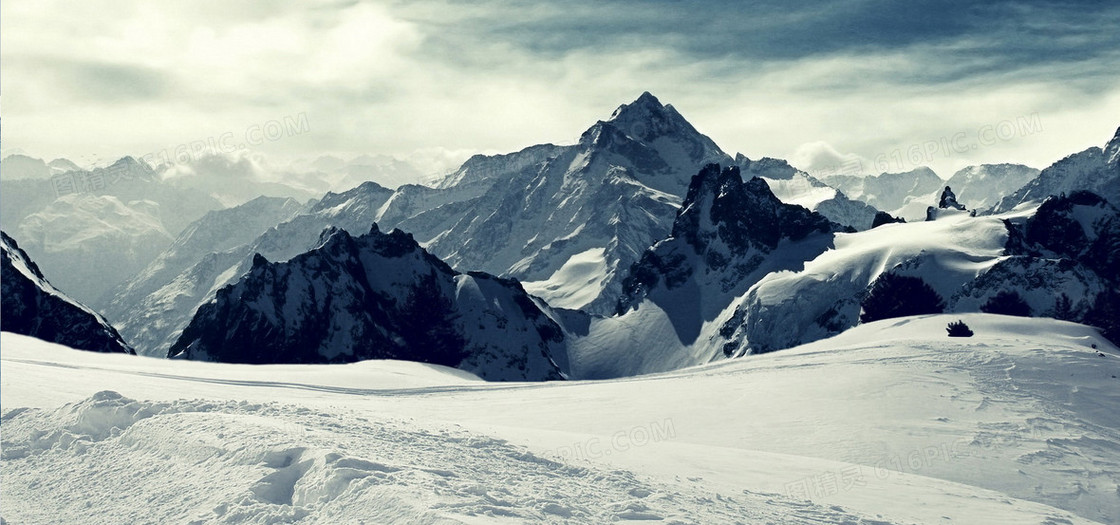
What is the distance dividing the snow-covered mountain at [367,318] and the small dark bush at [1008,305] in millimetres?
79938

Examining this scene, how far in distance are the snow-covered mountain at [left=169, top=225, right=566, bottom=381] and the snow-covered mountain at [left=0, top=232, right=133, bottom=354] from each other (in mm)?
28279

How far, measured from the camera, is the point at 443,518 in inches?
682

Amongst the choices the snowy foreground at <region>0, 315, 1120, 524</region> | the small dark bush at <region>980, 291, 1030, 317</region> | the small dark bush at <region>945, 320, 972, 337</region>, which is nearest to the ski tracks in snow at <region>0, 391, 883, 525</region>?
the snowy foreground at <region>0, 315, 1120, 524</region>

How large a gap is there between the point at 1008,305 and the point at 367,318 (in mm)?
114304

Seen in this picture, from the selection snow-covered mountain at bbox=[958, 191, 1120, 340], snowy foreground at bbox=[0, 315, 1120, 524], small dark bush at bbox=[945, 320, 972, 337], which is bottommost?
snowy foreground at bbox=[0, 315, 1120, 524]

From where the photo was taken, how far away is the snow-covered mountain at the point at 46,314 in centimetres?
13588

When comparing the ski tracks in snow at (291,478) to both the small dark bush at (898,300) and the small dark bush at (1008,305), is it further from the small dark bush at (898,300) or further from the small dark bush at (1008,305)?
the small dark bush at (898,300)

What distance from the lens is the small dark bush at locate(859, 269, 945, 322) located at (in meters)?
143

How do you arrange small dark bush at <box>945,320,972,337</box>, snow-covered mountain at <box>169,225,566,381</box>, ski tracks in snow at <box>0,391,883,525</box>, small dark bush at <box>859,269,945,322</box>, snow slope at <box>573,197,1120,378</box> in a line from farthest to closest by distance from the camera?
snow-covered mountain at <box>169,225,566,381</box>
small dark bush at <box>859,269,945,322</box>
snow slope at <box>573,197,1120,378</box>
small dark bush at <box>945,320,972,337</box>
ski tracks in snow at <box>0,391,883,525</box>

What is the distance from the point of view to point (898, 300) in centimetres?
14550

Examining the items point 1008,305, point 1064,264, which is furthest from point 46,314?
point 1064,264

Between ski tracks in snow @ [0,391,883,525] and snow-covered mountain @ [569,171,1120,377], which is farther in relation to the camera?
snow-covered mountain @ [569,171,1120,377]

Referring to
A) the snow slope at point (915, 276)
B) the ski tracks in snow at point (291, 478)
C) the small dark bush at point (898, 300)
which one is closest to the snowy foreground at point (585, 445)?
the ski tracks in snow at point (291, 478)

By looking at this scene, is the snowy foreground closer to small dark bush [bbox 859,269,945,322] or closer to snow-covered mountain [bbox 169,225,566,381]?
small dark bush [bbox 859,269,945,322]
